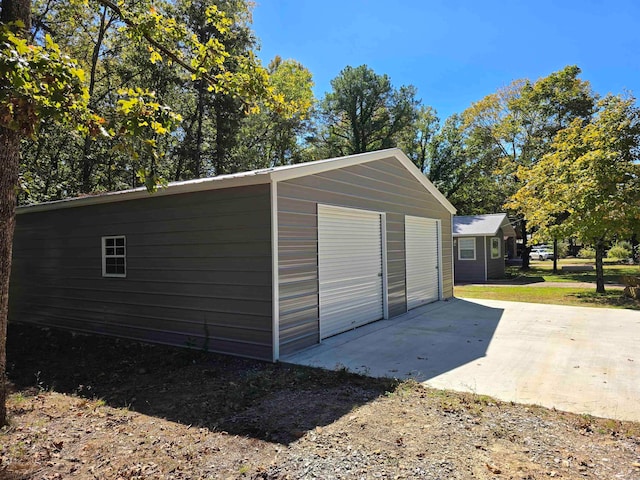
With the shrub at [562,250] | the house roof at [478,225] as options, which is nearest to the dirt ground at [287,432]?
the house roof at [478,225]

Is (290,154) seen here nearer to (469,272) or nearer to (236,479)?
(469,272)

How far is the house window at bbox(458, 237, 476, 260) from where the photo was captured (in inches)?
743

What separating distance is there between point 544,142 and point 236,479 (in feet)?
86.2

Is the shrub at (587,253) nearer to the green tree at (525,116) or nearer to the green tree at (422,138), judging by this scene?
the green tree at (525,116)

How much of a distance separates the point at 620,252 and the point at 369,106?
73.8ft

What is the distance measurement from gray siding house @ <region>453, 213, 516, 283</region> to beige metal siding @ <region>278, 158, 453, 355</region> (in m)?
10.1

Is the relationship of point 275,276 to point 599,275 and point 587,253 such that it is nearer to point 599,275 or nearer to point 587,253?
point 599,275

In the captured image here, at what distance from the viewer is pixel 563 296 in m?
12.2

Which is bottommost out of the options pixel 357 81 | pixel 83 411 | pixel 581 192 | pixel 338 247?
pixel 83 411

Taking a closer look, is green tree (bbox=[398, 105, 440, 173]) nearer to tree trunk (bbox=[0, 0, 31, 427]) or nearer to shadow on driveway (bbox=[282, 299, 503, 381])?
shadow on driveway (bbox=[282, 299, 503, 381])

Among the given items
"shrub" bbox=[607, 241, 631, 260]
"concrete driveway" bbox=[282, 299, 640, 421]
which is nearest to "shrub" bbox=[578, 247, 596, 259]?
"shrub" bbox=[607, 241, 631, 260]

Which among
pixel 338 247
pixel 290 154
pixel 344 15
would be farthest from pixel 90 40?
pixel 338 247

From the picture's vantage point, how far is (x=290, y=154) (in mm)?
26609

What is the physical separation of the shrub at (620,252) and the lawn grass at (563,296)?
20.7 metres
